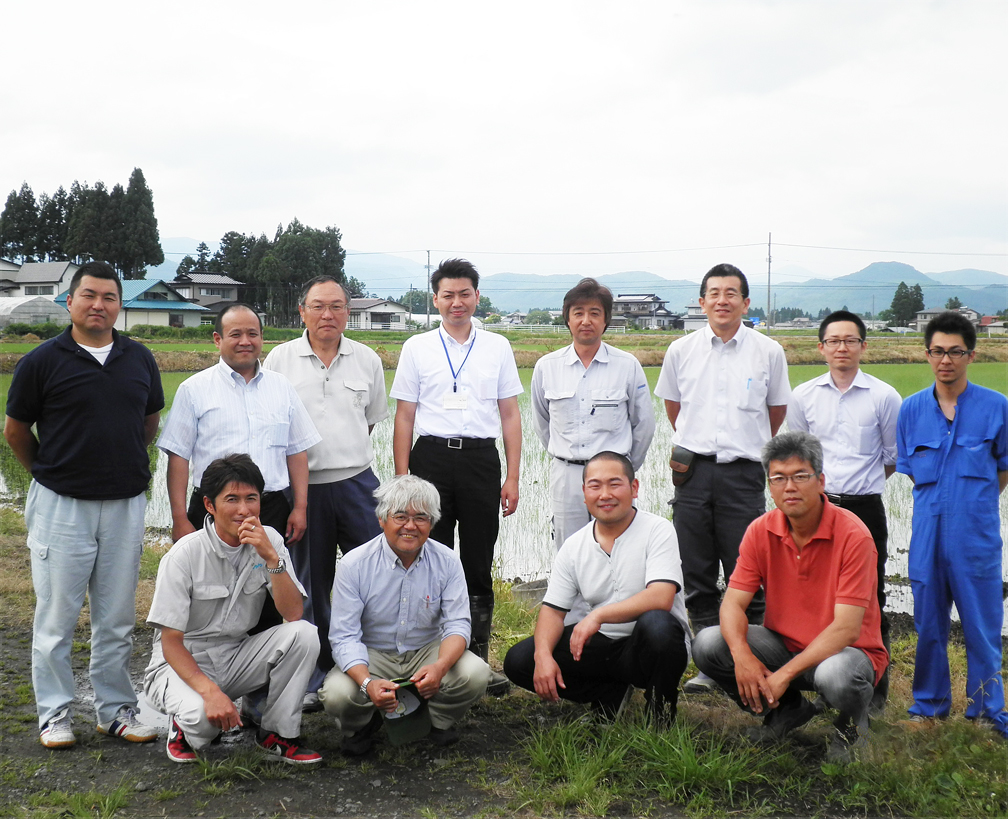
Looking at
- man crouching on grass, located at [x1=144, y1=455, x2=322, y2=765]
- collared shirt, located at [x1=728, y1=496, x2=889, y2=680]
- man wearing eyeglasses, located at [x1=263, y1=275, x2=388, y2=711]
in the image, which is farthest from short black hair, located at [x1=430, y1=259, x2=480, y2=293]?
collared shirt, located at [x1=728, y1=496, x2=889, y2=680]

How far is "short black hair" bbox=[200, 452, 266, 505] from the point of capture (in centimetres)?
320

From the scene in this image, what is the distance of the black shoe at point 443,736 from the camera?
11.0ft

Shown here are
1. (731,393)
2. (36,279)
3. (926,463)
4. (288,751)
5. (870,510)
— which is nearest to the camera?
(288,751)

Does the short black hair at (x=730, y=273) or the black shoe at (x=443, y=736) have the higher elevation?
the short black hair at (x=730, y=273)

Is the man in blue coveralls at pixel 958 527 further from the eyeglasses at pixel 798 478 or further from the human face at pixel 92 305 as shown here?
the human face at pixel 92 305

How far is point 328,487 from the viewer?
393cm

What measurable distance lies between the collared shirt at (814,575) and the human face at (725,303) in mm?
1187

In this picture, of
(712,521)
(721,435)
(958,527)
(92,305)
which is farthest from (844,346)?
(92,305)

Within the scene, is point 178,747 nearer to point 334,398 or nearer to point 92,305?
point 334,398

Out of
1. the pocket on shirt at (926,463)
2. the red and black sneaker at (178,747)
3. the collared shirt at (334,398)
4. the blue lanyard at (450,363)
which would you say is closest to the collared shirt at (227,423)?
the collared shirt at (334,398)

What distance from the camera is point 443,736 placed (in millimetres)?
3357

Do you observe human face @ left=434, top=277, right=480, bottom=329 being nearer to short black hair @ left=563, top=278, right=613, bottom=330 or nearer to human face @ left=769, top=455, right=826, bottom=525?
short black hair @ left=563, top=278, right=613, bottom=330

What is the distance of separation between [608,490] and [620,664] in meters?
0.75

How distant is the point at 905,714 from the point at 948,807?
0.85 m
